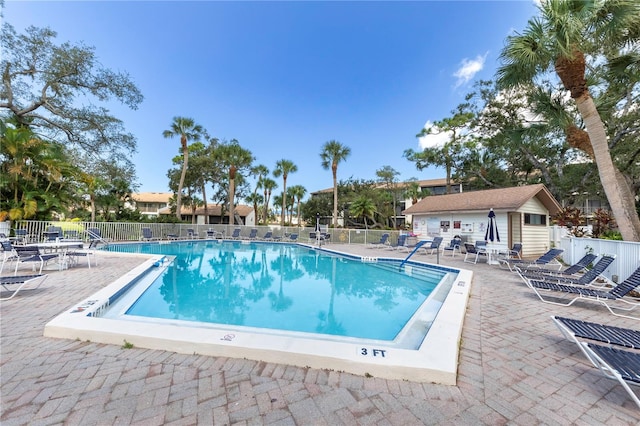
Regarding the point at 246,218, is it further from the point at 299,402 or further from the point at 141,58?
the point at 299,402

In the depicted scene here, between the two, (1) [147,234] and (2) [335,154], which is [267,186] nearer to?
Answer: (2) [335,154]

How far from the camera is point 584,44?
7.05 m

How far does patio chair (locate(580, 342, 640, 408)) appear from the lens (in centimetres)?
202

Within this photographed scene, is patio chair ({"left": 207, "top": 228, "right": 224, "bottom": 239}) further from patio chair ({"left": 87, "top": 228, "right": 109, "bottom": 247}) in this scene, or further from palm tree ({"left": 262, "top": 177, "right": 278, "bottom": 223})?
palm tree ({"left": 262, "top": 177, "right": 278, "bottom": 223})

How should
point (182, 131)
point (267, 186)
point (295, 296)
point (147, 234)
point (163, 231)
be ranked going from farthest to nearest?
point (267, 186) < point (182, 131) < point (163, 231) < point (147, 234) < point (295, 296)

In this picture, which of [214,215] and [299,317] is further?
[214,215]

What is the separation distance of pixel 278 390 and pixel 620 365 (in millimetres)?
2986

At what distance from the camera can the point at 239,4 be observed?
39.9ft

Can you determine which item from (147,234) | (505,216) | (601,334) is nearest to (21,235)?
(147,234)

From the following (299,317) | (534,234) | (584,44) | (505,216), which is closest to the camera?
(299,317)

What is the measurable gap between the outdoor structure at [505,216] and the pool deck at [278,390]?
10.7 meters

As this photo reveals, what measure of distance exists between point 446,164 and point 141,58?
26.4m

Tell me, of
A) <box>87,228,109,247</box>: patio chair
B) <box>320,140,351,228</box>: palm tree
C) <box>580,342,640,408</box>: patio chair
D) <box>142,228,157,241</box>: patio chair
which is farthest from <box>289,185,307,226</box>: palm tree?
<box>580,342,640,408</box>: patio chair

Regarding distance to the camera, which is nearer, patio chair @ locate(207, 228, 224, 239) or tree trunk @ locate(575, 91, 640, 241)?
tree trunk @ locate(575, 91, 640, 241)
